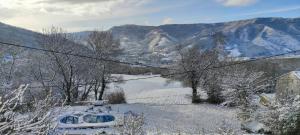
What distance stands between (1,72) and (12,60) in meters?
1.71

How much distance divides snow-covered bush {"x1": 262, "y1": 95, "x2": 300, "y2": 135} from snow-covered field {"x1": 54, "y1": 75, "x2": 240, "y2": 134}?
411 cm

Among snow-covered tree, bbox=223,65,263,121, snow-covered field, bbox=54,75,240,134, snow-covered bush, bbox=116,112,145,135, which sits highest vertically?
snow-covered bush, bbox=116,112,145,135

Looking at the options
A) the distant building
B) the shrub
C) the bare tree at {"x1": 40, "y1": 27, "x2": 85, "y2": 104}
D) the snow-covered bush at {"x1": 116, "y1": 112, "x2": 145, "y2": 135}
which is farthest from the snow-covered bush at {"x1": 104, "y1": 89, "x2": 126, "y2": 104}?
the snow-covered bush at {"x1": 116, "y1": 112, "x2": 145, "y2": 135}

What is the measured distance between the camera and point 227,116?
45188 mm

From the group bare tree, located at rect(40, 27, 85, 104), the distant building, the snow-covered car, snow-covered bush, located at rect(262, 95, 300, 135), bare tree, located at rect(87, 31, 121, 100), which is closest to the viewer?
snow-covered bush, located at rect(262, 95, 300, 135)

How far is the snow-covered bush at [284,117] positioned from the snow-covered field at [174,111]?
4109 mm

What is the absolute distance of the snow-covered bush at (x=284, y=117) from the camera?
2539 cm

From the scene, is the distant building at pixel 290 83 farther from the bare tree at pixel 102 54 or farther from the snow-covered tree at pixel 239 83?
the bare tree at pixel 102 54

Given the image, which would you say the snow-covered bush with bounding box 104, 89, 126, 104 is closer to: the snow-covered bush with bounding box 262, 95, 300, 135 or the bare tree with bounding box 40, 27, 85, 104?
the bare tree with bounding box 40, 27, 85, 104

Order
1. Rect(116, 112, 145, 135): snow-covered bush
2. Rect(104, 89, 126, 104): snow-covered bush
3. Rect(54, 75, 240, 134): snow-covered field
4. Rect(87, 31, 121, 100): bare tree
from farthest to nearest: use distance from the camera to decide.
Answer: Rect(104, 89, 126, 104): snow-covered bush < Rect(87, 31, 121, 100): bare tree < Rect(54, 75, 240, 134): snow-covered field < Rect(116, 112, 145, 135): snow-covered bush

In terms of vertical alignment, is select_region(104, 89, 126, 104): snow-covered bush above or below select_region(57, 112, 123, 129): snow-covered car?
below

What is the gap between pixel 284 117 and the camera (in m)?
25.9

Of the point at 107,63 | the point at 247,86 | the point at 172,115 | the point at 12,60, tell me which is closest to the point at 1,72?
the point at 12,60

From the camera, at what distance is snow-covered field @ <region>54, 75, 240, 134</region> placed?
37344 millimetres
